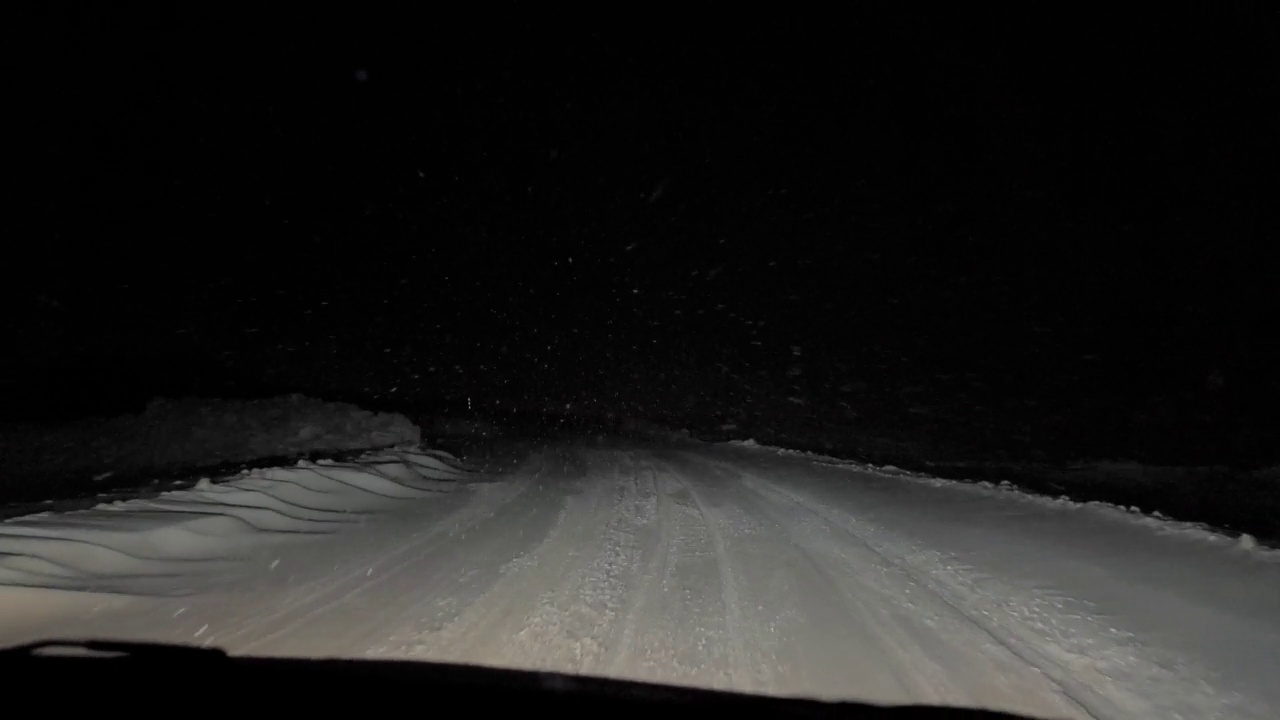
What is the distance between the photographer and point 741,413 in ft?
93.3

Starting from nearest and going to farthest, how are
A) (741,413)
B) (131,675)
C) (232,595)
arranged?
(131,675)
(232,595)
(741,413)

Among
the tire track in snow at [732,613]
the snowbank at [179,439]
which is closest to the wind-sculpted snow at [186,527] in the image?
the snowbank at [179,439]

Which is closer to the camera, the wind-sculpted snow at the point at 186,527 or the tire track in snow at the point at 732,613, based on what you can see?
the tire track in snow at the point at 732,613

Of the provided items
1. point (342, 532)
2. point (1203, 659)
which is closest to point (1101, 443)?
point (1203, 659)

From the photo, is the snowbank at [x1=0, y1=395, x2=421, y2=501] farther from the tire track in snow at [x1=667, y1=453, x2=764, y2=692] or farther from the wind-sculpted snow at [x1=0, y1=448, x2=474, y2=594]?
the tire track in snow at [x1=667, y1=453, x2=764, y2=692]

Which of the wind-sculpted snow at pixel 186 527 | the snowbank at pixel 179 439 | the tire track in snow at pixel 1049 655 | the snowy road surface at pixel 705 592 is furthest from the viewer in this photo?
the snowbank at pixel 179 439

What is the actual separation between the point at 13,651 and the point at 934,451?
18.5 meters

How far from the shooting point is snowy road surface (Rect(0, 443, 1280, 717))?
3949 mm

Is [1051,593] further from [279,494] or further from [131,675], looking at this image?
[279,494]

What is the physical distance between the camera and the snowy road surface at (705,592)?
155 inches

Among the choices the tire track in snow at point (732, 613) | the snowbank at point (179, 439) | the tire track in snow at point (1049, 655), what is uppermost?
the tire track in snow at point (1049, 655)

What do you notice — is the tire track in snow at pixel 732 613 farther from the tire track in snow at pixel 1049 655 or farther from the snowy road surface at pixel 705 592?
the tire track in snow at pixel 1049 655

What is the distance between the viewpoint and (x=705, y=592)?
5.43 meters

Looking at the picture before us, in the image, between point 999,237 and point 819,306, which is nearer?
point 999,237
